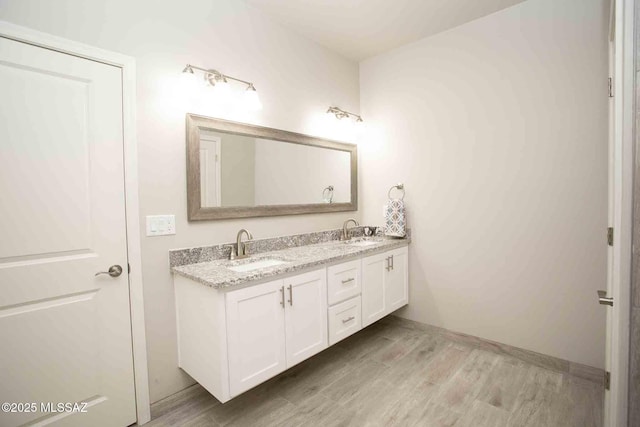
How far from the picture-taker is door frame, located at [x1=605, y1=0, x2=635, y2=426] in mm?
865

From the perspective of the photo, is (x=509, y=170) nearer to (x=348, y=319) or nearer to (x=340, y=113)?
(x=340, y=113)

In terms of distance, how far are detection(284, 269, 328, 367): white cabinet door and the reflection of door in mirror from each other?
2.50 ft

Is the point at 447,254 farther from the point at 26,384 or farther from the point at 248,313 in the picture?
the point at 26,384

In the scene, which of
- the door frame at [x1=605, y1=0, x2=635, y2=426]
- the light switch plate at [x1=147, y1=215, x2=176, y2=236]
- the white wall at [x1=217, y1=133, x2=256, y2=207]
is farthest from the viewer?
the white wall at [x1=217, y1=133, x2=256, y2=207]

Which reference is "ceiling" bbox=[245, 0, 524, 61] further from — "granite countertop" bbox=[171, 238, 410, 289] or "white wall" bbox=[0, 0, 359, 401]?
"granite countertop" bbox=[171, 238, 410, 289]

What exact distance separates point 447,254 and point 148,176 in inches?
95.0

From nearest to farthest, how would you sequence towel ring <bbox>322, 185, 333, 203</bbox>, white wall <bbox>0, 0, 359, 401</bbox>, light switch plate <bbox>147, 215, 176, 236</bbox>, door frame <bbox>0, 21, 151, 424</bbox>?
white wall <bbox>0, 0, 359, 401</bbox>, door frame <bbox>0, 21, 151, 424</bbox>, light switch plate <bbox>147, 215, 176, 236</bbox>, towel ring <bbox>322, 185, 333, 203</bbox>

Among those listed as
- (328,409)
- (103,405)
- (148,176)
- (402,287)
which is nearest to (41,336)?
(103,405)

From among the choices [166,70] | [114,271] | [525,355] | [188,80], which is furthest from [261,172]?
[525,355]

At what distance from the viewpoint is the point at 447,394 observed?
195cm

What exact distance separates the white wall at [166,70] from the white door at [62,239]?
0.42ft

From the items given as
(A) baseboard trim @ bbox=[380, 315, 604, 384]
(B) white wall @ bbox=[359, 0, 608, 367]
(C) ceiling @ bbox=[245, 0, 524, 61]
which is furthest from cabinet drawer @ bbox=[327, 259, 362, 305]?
(C) ceiling @ bbox=[245, 0, 524, 61]

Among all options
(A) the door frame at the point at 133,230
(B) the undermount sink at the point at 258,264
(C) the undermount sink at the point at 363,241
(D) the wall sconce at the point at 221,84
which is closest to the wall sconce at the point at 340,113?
(D) the wall sconce at the point at 221,84

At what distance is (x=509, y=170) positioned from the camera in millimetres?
2369
